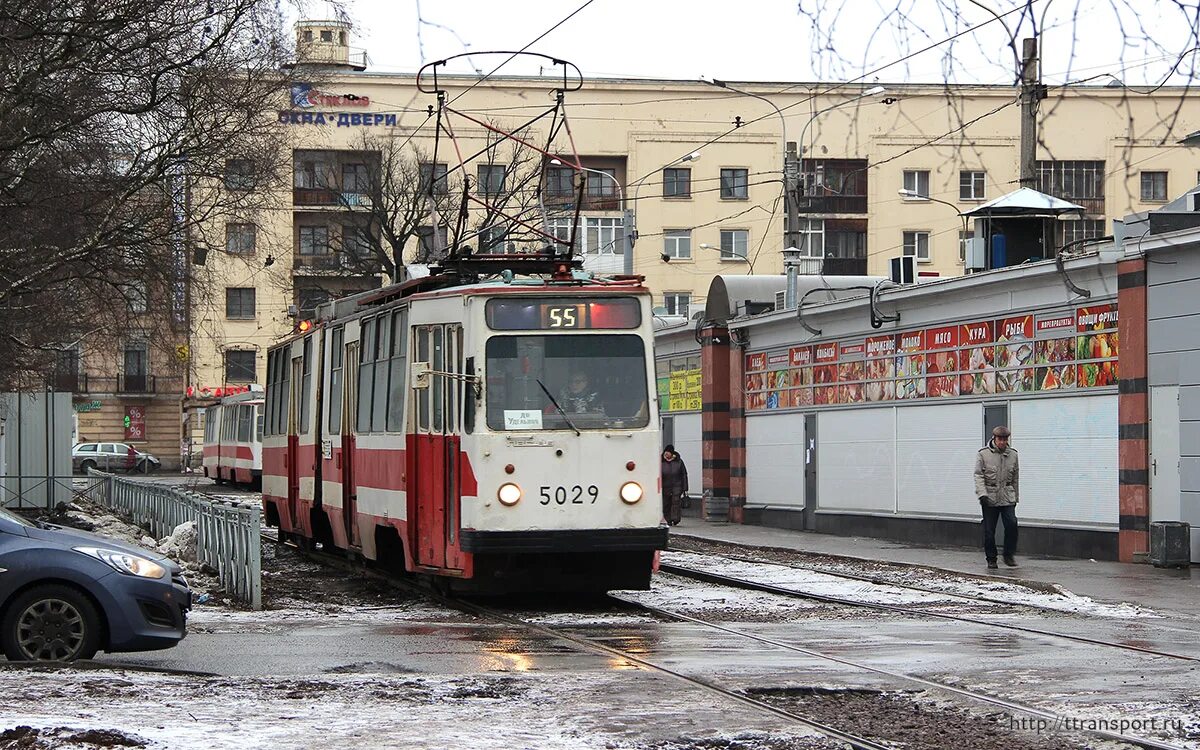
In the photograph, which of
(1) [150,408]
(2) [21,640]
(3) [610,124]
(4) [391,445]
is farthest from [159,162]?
(1) [150,408]

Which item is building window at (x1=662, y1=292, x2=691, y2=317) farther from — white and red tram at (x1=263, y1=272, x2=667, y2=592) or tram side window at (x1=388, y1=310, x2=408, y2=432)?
white and red tram at (x1=263, y1=272, x2=667, y2=592)

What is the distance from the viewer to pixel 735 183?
76.8 metres

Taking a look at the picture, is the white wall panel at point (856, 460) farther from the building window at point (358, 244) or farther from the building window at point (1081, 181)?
the building window at point (358, 244)

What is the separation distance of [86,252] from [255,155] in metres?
4.69

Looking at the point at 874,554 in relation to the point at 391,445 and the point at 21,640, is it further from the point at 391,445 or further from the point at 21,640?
the point at 21,640

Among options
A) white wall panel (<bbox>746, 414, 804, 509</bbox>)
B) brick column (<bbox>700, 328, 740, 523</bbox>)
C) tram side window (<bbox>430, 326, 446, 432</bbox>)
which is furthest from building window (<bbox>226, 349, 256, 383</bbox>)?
tram side window (<bbox>430, 326, 446, 432</bbox>)

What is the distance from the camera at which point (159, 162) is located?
23.3 m

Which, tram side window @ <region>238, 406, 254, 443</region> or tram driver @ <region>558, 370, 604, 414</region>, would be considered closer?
tram driver @ <region>558, 370, 604, 414</region>

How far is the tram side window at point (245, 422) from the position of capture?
5391cm

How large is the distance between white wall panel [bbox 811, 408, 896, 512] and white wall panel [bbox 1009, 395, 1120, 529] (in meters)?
4.03

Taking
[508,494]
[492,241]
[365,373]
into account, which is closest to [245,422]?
[492,241]

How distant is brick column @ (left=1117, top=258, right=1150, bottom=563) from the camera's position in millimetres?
22469

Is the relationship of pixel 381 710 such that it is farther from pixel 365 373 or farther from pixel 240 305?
pixel 240 305

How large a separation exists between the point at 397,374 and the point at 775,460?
17524 millimetres
